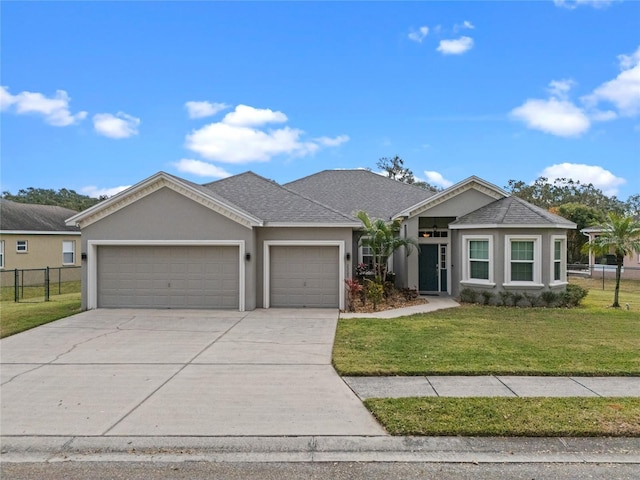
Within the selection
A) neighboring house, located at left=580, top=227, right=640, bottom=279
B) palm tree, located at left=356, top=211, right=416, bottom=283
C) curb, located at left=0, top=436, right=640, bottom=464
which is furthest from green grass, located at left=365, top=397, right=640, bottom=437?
neighboring house, located at left=580, top=227, right=640, bottom=279

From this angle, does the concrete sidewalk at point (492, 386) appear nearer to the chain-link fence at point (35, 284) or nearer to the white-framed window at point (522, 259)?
the white-framed window at point (522, 259)

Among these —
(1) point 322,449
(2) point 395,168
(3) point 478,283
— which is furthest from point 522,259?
(2) point 395,168

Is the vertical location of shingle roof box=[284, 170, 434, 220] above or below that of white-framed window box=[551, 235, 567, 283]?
above

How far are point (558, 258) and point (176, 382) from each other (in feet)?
43.5

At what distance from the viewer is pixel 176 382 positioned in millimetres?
6504

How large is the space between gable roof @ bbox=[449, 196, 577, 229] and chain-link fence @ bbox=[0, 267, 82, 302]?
15937 millimetres

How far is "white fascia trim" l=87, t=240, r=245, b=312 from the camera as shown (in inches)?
517

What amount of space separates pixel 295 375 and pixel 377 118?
1896 cm

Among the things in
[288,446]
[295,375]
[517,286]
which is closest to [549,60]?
[517,286]

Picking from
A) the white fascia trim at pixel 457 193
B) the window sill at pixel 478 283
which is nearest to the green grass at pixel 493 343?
the window sill at pixel 478 283

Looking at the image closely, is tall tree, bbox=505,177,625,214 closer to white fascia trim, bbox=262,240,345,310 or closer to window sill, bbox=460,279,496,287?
window sill, bbox=460,279,496,287

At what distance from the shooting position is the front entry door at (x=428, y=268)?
17.3 meters

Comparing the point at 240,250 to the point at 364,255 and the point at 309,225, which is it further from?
the point at 364,255

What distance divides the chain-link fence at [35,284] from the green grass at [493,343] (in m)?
13.6
